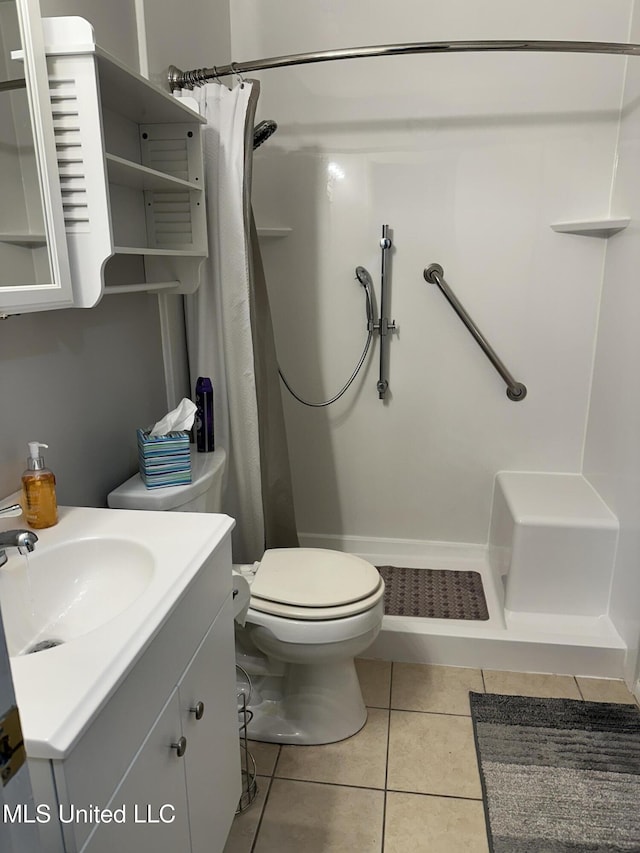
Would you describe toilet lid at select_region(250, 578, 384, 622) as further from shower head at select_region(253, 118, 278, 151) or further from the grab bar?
shower head at select_region(253, 118, 278, 151)

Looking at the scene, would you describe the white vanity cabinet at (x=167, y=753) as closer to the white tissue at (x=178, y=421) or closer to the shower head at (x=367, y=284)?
the white tissue at (x=178, y=421)

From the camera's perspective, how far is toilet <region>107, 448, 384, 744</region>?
5.28 feet

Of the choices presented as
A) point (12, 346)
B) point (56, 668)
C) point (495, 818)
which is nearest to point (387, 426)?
point (495, 818)

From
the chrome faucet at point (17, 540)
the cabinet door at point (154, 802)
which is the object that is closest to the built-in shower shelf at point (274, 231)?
the chrome faucet at point (17, 540)

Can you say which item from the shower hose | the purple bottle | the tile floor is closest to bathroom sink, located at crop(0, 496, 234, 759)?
the purple bottle

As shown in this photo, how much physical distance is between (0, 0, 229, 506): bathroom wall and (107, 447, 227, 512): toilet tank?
0.07m

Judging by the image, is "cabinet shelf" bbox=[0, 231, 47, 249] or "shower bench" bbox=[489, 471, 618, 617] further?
"shower bench" bbox=[489, 471, 618, 617]

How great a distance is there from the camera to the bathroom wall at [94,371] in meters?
1.26

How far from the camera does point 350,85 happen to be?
7.78 feet

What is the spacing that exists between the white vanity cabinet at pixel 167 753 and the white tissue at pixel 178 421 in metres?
0.52

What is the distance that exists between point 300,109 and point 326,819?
2379mm

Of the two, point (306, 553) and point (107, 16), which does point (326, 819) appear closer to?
point (306, 553)

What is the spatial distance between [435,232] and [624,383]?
907 millimetres

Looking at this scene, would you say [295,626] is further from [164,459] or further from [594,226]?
[594,226]
